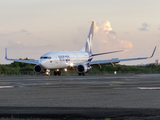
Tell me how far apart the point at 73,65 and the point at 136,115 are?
49754mm

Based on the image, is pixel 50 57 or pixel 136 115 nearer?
pixel 136 115

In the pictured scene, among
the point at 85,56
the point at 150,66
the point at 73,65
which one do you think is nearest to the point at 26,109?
the point at 73,65

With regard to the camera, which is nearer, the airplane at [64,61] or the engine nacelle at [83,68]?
the airplane at [64,61]

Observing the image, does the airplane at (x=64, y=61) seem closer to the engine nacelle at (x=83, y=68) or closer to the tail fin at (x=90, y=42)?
the engine nacelle at (x=83, y=68)

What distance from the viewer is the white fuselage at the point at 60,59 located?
178 ft

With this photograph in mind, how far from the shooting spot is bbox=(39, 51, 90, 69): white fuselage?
178ft

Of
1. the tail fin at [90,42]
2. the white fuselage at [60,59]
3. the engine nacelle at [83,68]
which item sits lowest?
the engine nacelle at [83,68]

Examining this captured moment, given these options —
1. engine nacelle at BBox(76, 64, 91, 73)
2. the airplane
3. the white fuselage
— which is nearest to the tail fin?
the airplane

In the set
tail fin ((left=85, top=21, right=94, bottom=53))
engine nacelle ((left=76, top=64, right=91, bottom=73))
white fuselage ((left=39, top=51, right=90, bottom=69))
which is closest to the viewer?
white fuselage ((left=39, top=51, right=90, bottom=69))

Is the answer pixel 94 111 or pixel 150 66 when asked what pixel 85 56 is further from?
pixel 94 111

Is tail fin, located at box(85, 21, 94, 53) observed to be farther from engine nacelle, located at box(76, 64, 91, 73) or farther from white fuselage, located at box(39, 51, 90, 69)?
engine nacelle, located at box(76, 64, 91, 73)

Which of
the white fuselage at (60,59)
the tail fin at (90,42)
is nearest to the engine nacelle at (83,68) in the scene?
the white fuselage at (60,59)

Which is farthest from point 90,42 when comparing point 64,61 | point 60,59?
point 60,59

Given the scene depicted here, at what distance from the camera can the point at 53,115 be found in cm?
981
